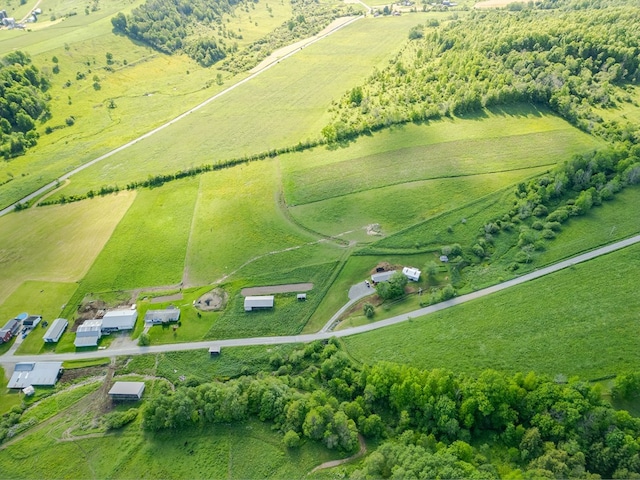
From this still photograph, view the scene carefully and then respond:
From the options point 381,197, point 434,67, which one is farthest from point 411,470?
point 434,67

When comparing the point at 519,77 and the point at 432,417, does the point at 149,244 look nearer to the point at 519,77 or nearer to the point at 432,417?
the point at 432,417

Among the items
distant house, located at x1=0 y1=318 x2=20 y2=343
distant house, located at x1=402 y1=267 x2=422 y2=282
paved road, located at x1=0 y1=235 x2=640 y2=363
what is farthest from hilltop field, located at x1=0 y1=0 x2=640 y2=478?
distant house, located at x1=0 y1=318 x2=20 y2=343

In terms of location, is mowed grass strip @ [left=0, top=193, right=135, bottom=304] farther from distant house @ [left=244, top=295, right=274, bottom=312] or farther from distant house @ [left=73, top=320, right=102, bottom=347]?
distant house @ [left=244, top=295, right=274, bottom=312]

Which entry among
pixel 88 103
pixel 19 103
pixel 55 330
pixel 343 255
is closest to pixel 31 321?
pixel 55 330

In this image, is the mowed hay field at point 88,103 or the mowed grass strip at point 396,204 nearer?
the mowed grass strip at point 396,204

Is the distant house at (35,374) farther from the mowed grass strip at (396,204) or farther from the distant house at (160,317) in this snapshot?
the mowed grass strip at (396,204)

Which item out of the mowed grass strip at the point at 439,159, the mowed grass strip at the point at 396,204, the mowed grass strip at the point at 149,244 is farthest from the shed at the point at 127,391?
the mowed grass strip at the point at 439,159
